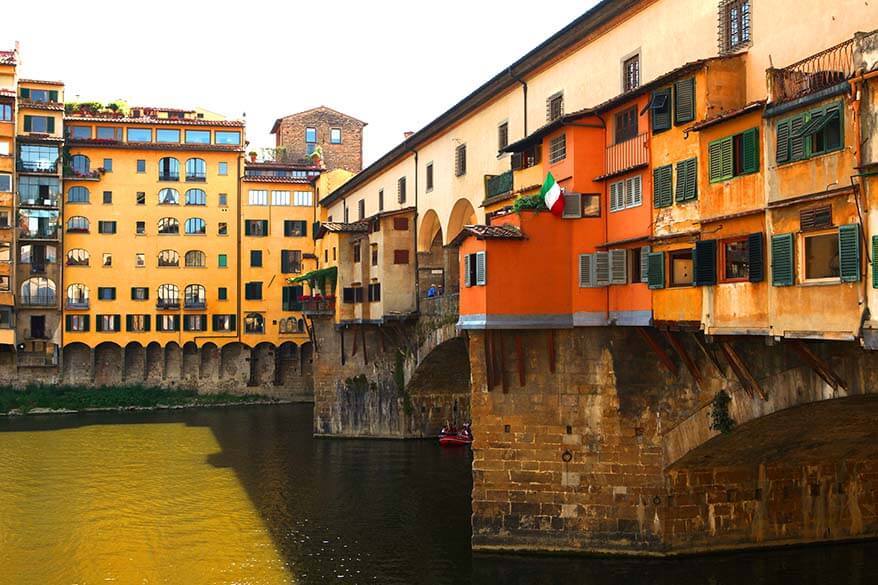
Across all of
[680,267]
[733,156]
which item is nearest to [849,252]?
[733,156]

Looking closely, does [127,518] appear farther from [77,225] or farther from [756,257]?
[77,225]

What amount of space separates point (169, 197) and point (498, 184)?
4370 centimetres

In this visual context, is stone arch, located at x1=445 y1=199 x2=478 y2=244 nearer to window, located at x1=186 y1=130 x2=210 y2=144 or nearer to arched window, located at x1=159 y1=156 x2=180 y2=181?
window, located at x1=186 y1=130 x2=210 y2=144

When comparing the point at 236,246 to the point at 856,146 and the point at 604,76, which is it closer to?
the point at 604,76

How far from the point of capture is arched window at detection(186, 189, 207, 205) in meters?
66.9

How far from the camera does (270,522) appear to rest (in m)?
29.7

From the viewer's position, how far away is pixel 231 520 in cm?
3012

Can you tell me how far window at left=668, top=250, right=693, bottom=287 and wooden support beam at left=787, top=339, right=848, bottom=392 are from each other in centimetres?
323

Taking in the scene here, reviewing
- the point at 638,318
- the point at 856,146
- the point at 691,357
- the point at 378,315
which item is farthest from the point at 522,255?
the point at 378,315

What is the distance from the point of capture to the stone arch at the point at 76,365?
64562mm

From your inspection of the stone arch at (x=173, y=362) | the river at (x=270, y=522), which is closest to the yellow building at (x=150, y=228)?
the stone arch at (x=173, y=362)

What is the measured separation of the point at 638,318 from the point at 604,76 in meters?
7.16

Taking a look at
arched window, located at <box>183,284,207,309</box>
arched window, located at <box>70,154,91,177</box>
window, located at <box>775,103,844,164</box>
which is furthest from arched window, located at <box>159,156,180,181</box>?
window, located at <box>775,103,844,164</box>

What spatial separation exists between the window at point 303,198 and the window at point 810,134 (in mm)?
55035
